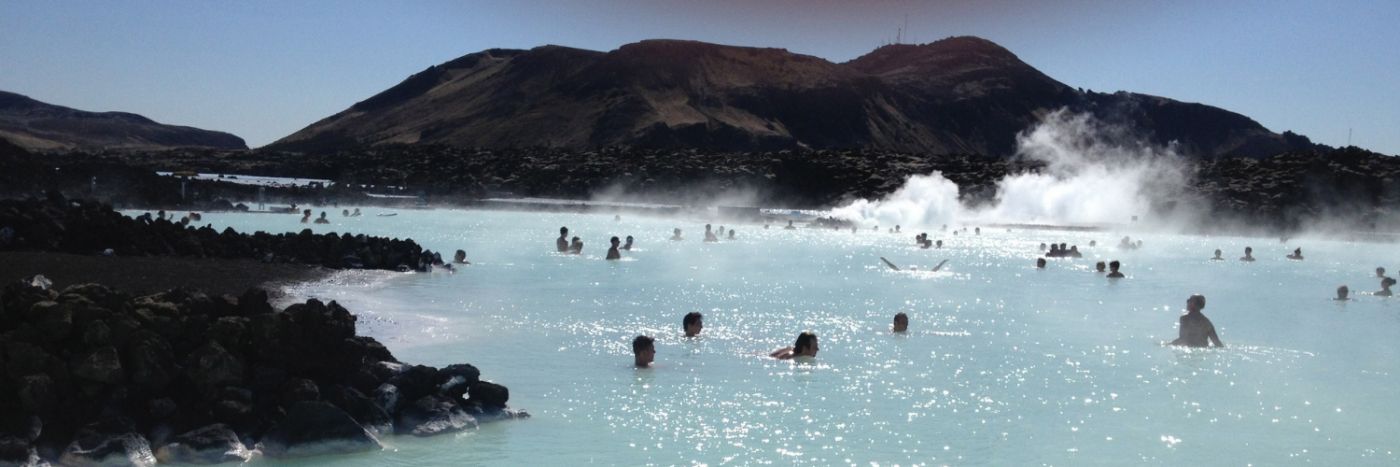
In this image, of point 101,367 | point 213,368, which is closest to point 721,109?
point 213,368

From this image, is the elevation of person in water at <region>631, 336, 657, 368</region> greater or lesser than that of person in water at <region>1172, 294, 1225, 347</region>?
lesser

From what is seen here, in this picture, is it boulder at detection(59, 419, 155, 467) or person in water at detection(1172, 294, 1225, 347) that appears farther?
person in water at detection(1172, 294, 1225, 347)

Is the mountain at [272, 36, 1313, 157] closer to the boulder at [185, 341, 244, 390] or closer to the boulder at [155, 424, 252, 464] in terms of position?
the boulder at [185, 341, 244, 390]

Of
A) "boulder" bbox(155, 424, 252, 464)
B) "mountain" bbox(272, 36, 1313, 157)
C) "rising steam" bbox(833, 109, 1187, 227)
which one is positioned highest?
"mountain" bbox(272, 36, 1313, 157)

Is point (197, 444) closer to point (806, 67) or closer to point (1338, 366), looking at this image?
point (1338, 366)

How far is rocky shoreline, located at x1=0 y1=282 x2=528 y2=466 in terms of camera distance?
8961 mm

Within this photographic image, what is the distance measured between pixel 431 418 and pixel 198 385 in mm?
1829

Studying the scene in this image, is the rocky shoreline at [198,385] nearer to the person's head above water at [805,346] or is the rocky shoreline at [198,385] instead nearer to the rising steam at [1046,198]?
the person's head above water at [805,346]

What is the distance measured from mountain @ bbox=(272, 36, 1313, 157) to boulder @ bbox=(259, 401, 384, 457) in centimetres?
11523

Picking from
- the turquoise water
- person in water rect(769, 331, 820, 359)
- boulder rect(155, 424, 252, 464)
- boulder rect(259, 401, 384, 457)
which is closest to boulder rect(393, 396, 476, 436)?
the turquoise water

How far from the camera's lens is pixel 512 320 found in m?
17.7

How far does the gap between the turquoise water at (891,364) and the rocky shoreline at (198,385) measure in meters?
0.36

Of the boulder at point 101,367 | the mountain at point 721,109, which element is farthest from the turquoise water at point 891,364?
the mountain at point 721,109

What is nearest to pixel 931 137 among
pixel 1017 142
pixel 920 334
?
pixel 1017 142
